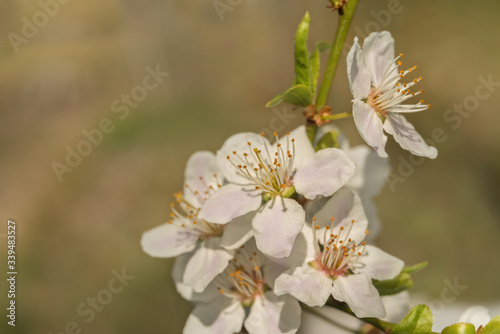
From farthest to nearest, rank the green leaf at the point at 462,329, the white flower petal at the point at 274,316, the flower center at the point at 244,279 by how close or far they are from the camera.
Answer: the flower center at the point at 244,279 < the white flower petal at the point at 274,316 < the green leaf at the point at 462,329

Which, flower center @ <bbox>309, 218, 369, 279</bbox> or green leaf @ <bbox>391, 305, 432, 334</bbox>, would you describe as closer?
green leaf @ <bbox>391, 305, 432, 334</bbox>

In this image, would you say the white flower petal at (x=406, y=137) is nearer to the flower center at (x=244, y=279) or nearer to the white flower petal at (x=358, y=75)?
the white flower petal at (x=358, y=75)

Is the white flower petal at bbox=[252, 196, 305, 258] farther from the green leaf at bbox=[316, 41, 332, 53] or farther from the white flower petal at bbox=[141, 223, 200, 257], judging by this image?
the green leaf at bbox=[316, 41, 332, 53]

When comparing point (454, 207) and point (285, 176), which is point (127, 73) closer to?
point (454, 207)

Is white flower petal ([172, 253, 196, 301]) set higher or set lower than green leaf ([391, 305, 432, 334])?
higher

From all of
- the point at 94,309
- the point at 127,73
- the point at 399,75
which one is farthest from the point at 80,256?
the point at 399,75

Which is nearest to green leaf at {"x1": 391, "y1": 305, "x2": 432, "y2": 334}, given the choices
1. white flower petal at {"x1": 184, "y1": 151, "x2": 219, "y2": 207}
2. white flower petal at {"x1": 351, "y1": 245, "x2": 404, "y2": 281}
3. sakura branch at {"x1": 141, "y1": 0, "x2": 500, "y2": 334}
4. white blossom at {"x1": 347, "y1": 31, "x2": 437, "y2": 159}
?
sakura branch at {"x1": 141, "y1": 0, "x2": 500, "y2": 334}

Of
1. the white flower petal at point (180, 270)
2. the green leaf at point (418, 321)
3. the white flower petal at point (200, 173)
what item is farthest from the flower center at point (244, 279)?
the green leaf at point (418, 321)
